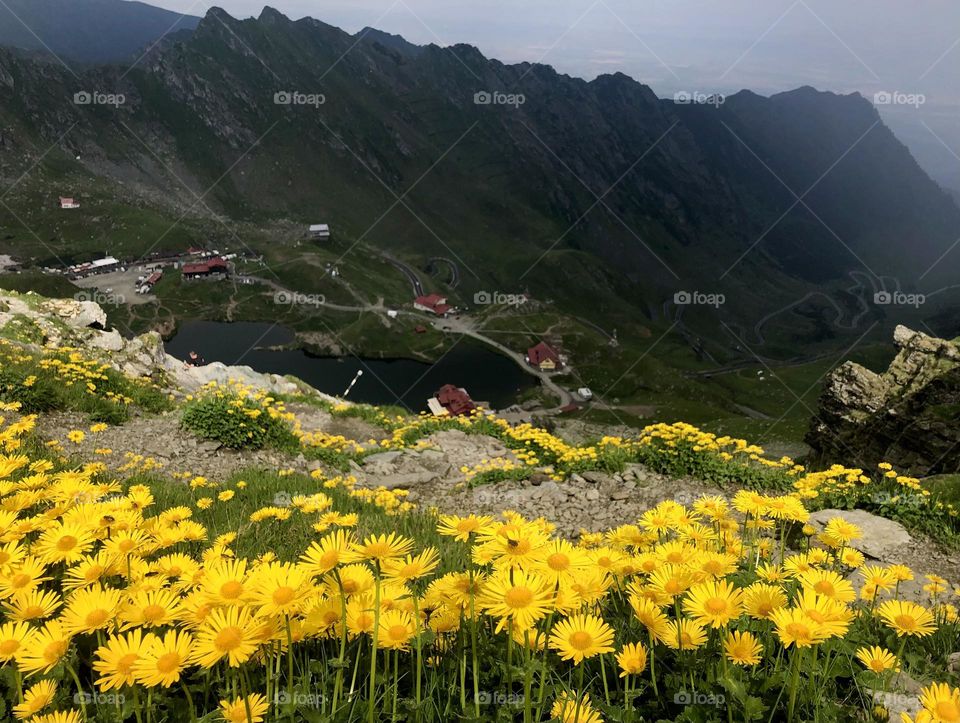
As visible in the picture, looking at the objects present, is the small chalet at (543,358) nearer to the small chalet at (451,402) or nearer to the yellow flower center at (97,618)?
the small chalet at (451,402)

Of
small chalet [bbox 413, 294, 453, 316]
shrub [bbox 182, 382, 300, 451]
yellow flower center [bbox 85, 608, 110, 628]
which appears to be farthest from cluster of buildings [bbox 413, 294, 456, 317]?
yellow flower center [bbox 85, 608, 110, 628]

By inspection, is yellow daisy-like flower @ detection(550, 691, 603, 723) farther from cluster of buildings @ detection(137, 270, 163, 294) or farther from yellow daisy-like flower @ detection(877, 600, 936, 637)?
cluster of buildings @ detection(137, 270, 163, 294)

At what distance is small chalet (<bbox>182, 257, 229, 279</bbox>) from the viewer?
555ft

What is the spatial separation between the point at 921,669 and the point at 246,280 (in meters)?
194

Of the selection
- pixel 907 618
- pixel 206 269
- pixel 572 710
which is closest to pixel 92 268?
pixel 206 269

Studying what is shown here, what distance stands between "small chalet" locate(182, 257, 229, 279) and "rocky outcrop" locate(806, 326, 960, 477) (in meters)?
179

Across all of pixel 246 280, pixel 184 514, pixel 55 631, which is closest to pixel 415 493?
pixel 184 514

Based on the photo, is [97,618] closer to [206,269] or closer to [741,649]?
[741,649]

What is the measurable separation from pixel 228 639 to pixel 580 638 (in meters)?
1.38

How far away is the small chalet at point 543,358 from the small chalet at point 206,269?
106646 millimetres

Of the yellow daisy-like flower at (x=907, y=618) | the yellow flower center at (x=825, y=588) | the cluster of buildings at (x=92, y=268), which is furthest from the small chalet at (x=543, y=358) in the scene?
the cluster of buildings at (x=92, y=268)

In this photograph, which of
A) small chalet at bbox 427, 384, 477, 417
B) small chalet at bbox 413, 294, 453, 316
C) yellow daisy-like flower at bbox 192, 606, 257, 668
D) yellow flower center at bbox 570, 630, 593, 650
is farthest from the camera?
small chalet at bbox 413, 294, 453, 316

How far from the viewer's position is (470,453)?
17.8 m

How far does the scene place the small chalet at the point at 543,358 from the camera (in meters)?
138
